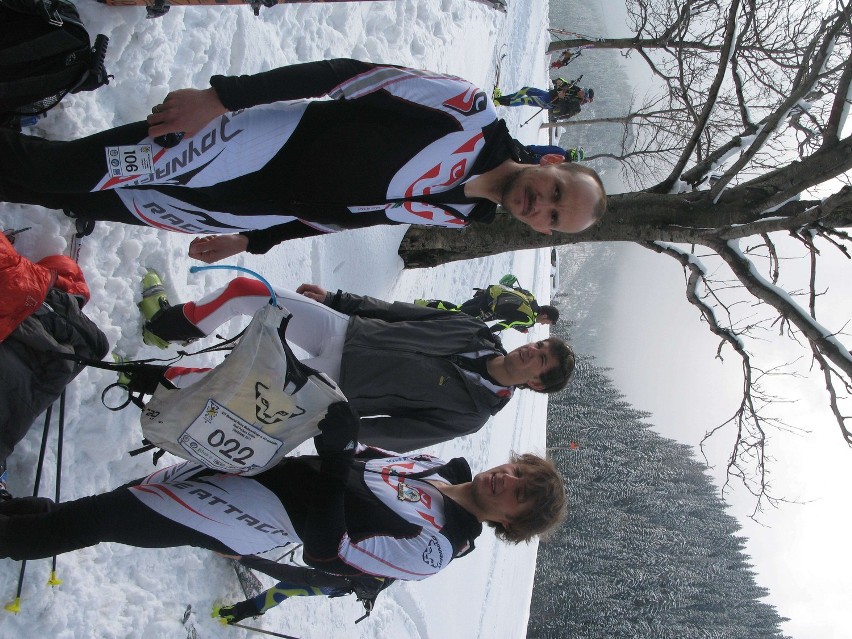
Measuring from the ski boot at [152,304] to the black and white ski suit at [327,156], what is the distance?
3.44ft

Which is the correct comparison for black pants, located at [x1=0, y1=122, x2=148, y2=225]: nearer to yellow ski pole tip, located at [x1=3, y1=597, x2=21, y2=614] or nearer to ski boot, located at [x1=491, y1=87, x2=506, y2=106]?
yellow ski pole tip, located at [x1=3, y1=597, x2=21, y2=614]

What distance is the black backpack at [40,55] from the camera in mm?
2170

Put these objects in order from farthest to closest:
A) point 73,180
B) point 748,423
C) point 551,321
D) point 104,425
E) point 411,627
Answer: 1. point 551,321
2. point 411,627
3. point 748,423
4. point 104,425
5. point 73,180

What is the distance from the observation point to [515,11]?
1209 cm

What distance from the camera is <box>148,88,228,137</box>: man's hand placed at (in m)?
1.96

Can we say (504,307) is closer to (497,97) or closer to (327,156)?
(327,156)

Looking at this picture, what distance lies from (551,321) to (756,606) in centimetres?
3304

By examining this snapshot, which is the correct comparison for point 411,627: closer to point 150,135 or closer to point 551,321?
point 551,321

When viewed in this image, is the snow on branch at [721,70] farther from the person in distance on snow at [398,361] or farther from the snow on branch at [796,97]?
the person in distance on snow at [398,361]

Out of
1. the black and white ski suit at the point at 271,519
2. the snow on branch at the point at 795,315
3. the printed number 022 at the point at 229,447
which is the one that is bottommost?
the black and white ski suit at the point at 271,519

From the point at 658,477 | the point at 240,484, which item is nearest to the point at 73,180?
the point at 240,484

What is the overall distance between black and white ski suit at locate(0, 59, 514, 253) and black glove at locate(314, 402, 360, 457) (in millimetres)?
→ 792

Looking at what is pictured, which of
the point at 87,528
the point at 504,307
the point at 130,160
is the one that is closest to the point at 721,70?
the point at 504,307

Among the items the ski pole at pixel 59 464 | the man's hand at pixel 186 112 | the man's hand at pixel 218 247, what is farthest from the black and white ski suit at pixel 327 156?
the ski pole at pixel 59 464
